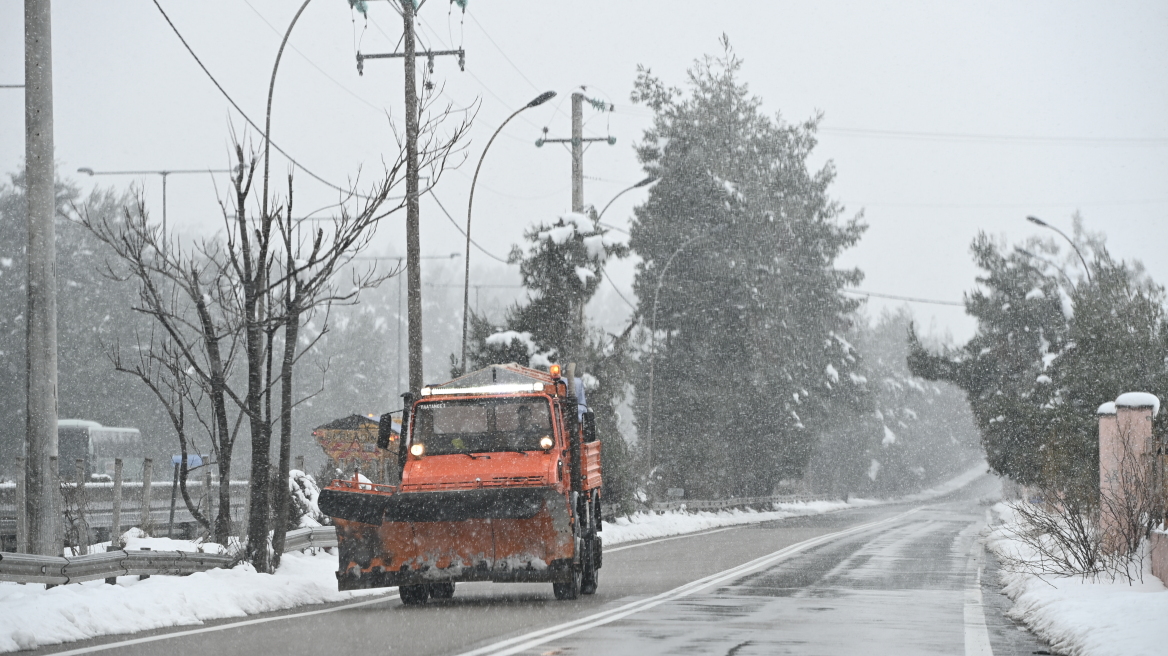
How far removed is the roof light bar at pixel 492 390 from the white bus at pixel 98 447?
41.7 metres

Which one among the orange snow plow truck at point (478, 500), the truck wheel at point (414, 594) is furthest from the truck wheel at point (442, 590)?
the truck wheel at point (414, 594)

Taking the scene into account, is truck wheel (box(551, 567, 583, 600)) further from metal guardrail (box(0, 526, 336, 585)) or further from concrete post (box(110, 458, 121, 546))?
concrete post (box(110, 458, 121, 546))

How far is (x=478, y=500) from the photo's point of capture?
14641 millimetres

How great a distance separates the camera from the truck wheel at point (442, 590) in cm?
1614

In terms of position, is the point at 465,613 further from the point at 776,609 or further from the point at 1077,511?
the point at 1077,511

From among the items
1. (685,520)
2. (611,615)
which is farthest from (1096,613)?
(685,520)

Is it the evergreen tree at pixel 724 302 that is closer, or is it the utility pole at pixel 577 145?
the utility pole at pixel 577 145

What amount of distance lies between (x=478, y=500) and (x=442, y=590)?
2.22m

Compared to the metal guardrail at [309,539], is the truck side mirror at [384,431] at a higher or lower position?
higher

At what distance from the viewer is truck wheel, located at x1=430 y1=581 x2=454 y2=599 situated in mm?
16141

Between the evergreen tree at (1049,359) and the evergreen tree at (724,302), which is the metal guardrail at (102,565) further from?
the evergreen tree at (724,302)

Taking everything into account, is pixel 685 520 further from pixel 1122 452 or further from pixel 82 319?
pixel 82 319

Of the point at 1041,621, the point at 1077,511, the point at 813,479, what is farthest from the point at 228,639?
the point at 813,479

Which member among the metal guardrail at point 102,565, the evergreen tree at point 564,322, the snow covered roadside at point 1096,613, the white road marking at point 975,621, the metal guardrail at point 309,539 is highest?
the evergreen tree at point 564,322
